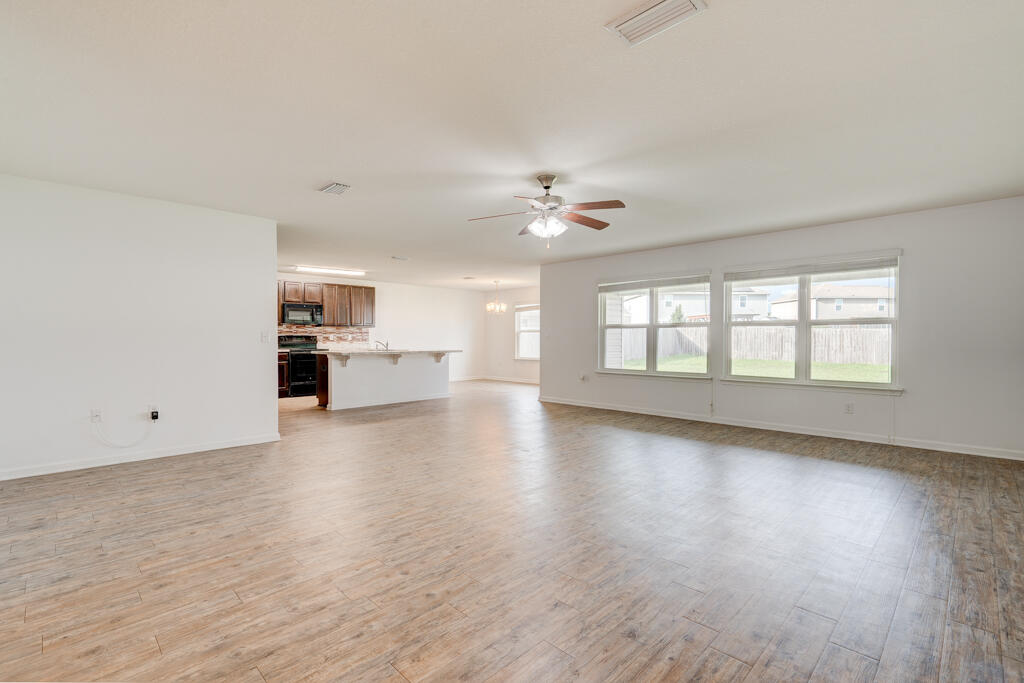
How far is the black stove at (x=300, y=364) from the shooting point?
9094 millimetres

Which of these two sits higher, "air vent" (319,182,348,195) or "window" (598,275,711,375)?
"air vent" (319,182,348,195)

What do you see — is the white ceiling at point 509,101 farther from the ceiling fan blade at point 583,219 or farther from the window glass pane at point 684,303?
the window glass pane at point 684,303

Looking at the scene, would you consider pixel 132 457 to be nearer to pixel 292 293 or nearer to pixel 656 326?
pixel 292 293

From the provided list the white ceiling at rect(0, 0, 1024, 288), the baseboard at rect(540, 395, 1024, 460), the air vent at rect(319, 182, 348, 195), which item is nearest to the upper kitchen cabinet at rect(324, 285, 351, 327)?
the white ceiling at rect(0, 0, 1024, 288)

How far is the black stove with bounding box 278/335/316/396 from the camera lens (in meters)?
9.09

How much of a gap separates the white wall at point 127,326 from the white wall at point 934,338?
5.86 metres

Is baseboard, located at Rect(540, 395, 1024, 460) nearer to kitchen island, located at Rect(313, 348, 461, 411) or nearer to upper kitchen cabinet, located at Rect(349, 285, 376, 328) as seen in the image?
kitchen island, located at Rect(313, 348, 461, 411)

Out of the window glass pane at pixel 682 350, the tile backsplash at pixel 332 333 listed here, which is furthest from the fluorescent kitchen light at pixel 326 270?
the window glass pane at pixel 682 350

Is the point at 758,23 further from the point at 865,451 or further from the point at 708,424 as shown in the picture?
the point at 708,424

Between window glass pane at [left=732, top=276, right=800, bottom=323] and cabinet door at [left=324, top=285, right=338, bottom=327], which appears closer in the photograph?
window glass pane at [left=732, top=276, right=800, bottom=323]

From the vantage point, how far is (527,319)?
11.5m

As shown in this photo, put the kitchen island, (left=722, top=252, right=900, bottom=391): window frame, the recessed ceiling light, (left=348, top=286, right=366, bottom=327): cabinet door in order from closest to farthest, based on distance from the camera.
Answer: (left=722, top=252, right=900, bottom=391): window frame → the kitchen island → the recessed ceiling light → (left=348, top=286, right=366, bottom=327): cabinet door

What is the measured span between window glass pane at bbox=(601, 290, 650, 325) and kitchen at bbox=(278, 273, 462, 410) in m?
2.90

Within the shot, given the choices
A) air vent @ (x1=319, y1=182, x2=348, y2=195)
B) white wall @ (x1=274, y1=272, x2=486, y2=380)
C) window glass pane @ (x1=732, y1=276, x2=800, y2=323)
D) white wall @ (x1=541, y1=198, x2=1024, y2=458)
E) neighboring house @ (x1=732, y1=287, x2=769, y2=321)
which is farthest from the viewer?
white wall @ (x1=274, y1=272, x2=486, y2=380)
